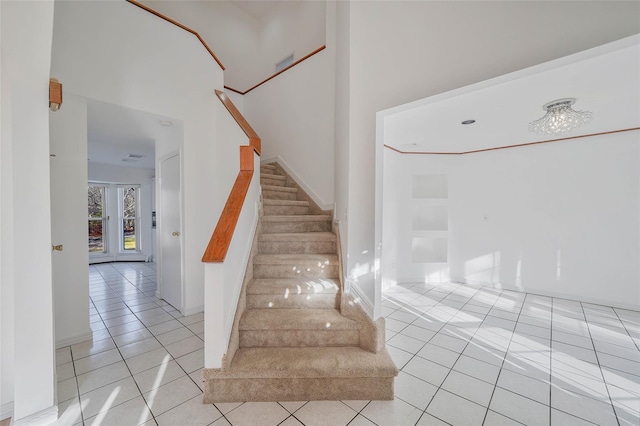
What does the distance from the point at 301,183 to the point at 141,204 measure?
5.49 meters

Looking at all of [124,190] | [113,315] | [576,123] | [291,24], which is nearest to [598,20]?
[576,123]

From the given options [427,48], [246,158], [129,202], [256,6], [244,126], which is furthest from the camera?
[129,202]

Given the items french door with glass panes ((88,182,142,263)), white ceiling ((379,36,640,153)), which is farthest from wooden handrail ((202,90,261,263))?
french door with glass panes ((88,182,142,263))

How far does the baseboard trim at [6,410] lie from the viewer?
5.09 ft

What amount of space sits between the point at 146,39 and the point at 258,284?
294cm

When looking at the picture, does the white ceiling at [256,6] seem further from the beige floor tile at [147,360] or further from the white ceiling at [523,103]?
the beige floor tile at [147,360]

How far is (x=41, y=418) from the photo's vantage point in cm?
147

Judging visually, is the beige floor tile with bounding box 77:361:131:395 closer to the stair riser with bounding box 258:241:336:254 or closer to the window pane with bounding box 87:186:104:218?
the stair riser with bounding box 258:241:336:254

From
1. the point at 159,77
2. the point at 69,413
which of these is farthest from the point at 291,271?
the point at 159,77

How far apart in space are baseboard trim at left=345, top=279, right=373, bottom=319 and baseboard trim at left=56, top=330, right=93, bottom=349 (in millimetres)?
2679

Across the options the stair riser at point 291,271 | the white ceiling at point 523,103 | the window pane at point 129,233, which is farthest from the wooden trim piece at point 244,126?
the window pane at point 129,233

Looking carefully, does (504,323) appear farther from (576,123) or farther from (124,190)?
(124,190)

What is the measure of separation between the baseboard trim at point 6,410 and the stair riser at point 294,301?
61.1 inches

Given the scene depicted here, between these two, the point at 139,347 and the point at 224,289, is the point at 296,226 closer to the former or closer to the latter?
the point at 224,289
